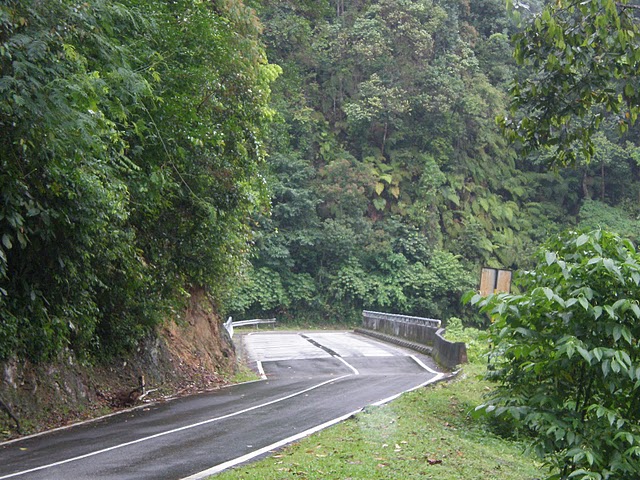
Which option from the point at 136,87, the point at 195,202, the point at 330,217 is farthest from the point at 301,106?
the point at 136,87

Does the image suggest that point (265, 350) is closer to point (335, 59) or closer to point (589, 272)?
point (589, 272)

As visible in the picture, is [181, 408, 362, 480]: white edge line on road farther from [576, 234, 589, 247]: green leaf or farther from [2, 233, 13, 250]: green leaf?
[576, 234, 589, 247]: green leaf

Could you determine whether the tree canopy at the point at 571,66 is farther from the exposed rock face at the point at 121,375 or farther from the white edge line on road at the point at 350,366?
the white edge line on road at the point at 350,366

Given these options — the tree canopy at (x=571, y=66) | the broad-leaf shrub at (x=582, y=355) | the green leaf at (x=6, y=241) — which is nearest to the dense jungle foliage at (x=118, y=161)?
the green leaf at (x=6, y=241)

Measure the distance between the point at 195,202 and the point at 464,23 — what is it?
43647 mm

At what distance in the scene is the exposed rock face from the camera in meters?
12.4

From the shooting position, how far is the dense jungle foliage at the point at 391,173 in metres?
47.8

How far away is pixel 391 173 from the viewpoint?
51.4 metres

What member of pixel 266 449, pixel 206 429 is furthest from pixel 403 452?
pixel 206 429

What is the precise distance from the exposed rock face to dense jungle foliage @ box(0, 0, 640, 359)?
510 millimetres

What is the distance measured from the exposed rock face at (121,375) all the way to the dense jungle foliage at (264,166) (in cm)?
51

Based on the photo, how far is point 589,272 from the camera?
19.0 ft

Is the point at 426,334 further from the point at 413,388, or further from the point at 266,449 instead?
the point at 266,449

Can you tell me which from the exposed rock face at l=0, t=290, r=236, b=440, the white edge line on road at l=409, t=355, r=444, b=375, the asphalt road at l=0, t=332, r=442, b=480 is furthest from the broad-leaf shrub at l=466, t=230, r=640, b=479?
the white edge line on road at l=409, t=355, r=444, b=375
